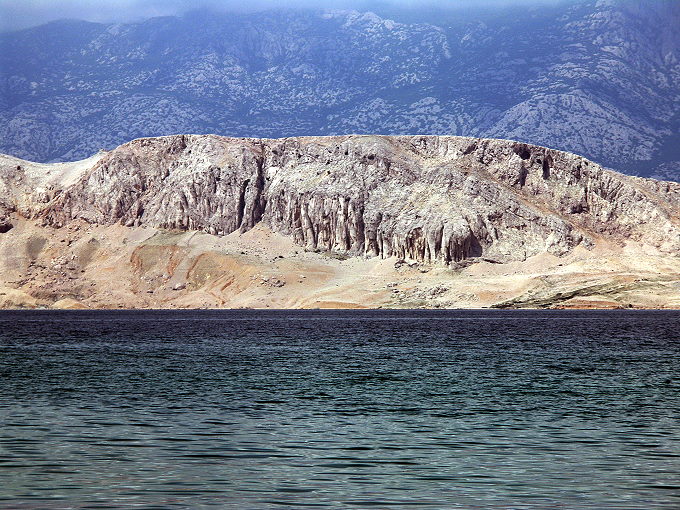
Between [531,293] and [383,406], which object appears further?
[531,293]

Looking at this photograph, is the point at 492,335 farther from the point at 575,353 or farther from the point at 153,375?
the point at 153,375

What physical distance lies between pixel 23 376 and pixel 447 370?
2498 cm

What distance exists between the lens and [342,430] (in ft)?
115

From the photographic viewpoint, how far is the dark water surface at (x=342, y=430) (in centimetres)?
2461

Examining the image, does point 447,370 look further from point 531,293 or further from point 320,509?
point 531,293

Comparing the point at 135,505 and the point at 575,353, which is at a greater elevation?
the point at 135,505

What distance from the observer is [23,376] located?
185ft

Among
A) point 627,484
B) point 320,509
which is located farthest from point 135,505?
point 627,484

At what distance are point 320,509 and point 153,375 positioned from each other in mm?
36513

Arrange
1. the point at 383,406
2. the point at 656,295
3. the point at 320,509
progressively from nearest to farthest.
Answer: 1. the point at 320,509
2. the point at 383,406
3. the point at 656,295

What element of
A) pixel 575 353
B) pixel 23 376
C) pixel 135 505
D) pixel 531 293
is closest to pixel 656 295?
pixel 531 293

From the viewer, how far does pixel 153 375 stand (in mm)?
57562

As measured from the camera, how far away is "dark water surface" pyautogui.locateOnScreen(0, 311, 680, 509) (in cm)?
2461

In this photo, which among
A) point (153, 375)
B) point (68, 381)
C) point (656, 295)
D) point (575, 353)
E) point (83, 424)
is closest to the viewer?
point (83, 424)
